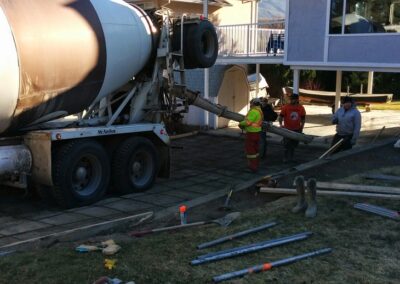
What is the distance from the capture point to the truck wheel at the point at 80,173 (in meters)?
7.68

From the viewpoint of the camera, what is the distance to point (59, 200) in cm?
777

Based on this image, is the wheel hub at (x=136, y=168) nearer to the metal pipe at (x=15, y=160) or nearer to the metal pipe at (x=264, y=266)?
the metal pipe at (x=15, y=160)

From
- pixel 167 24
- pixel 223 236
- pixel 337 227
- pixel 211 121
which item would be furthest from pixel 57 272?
pixel 211 121

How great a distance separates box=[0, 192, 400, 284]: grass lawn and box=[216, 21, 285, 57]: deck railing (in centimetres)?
1158

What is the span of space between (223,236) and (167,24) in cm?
493

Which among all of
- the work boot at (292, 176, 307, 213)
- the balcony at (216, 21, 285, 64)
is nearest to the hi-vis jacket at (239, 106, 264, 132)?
the work boot at (292, 176, 307, 213)

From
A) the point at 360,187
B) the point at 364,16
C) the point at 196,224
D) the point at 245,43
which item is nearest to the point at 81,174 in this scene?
the point at 196,224

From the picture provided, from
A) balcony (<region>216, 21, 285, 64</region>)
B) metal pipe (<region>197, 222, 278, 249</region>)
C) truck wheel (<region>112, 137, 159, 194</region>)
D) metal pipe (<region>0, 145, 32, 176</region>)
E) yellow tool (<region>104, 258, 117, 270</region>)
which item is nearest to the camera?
yellow tool (<region>104, 258, 117, 270</region>)

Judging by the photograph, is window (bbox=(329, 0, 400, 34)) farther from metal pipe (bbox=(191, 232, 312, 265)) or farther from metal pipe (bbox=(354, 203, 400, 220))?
metal pipe (bbox=(191, 232, 312, 265))

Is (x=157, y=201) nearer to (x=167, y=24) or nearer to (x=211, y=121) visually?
(x=167, y=24)

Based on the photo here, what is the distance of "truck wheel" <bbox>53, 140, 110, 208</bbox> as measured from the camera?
7.68 metres

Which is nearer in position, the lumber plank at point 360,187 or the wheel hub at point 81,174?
the lumber plank at point 360,187

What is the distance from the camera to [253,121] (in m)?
10.8

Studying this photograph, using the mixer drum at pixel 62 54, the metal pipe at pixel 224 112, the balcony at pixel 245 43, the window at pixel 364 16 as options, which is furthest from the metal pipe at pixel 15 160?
the balcony at pixel 245 43
